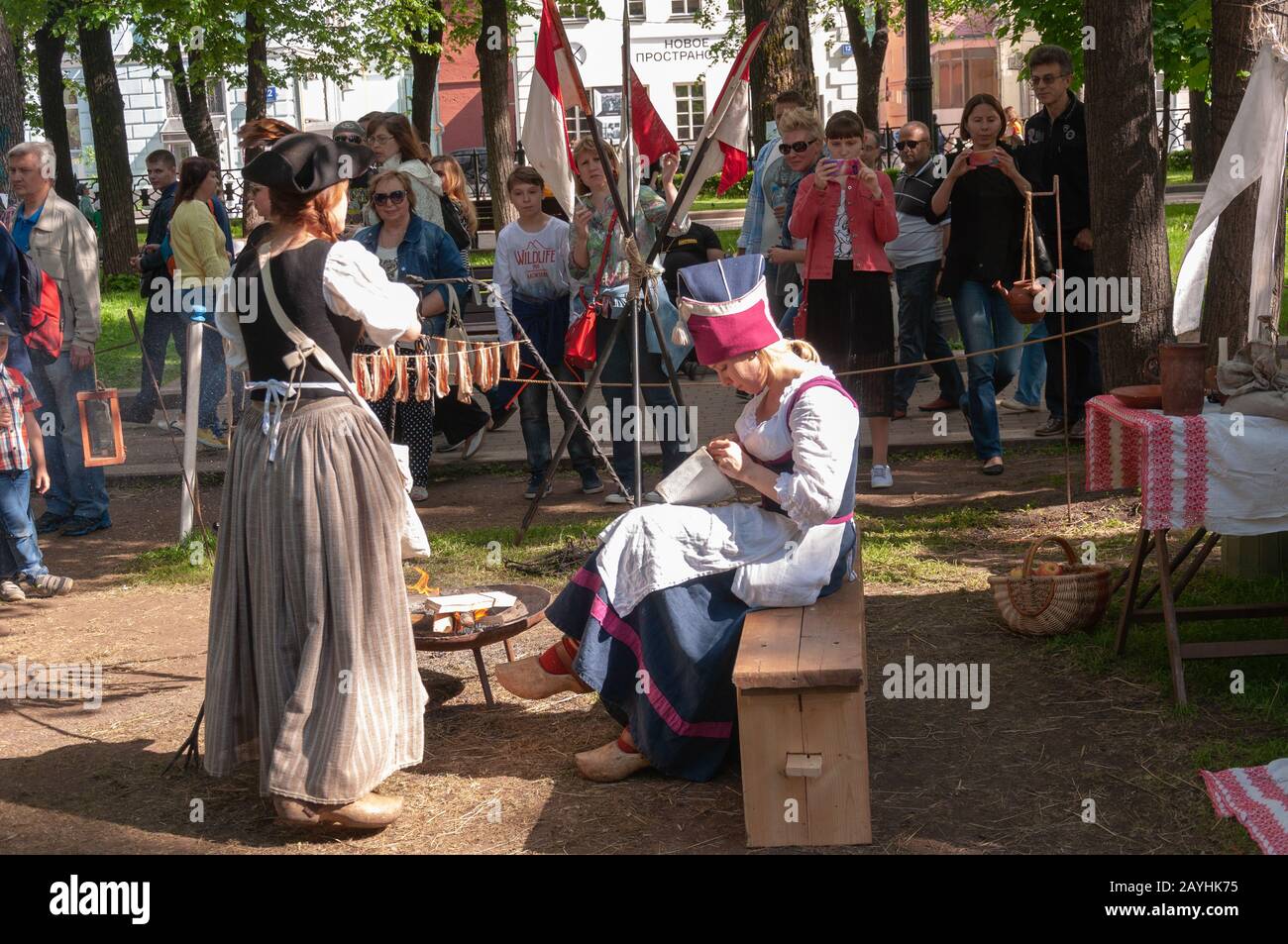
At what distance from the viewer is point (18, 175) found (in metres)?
7.47

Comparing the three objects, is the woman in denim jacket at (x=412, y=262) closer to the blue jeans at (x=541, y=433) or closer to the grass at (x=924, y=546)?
the blue jeans at (x=541, y=433)

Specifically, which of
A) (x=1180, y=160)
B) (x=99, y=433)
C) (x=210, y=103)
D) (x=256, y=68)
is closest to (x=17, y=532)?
(x=99, y=433)

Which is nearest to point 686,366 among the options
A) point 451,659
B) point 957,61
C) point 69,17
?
point 451,659

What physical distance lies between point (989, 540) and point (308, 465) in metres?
3.86

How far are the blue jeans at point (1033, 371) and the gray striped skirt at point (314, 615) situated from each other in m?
5.93

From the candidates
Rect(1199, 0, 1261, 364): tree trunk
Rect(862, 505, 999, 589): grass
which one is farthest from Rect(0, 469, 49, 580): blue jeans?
Rect(1199, 0, 1261, 364): tree trunk

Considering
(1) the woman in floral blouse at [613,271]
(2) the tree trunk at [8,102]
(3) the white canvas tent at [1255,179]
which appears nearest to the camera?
(3) the white canvas tent at [1255,179]

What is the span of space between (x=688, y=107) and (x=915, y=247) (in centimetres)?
3435

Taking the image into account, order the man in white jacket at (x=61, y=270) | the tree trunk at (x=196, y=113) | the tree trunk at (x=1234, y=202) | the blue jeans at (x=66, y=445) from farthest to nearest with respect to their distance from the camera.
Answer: the tree trunk at (x=196, y=113)
the blue jeans at (x=66, y=445)
the man in white jacket at (x=61, y=270)
the tree trunk at (x=1234, y=202)

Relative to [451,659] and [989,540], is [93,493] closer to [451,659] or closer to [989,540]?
[451,659]

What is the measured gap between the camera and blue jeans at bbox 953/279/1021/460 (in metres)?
7.96

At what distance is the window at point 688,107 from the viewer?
41.6m

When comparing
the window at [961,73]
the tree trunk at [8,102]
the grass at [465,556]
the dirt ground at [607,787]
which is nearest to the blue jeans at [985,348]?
the dirt ground at [607,787]

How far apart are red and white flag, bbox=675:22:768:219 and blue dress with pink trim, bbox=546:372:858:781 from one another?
99.3 inches
